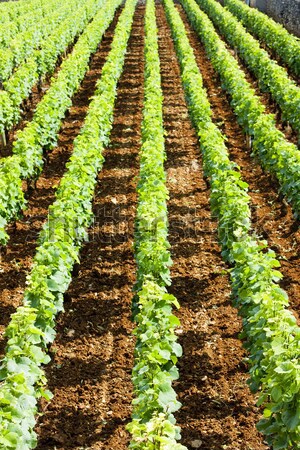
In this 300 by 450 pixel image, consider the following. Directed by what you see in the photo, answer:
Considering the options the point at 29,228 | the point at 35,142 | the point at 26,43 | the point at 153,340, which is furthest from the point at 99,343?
the point at 26,43

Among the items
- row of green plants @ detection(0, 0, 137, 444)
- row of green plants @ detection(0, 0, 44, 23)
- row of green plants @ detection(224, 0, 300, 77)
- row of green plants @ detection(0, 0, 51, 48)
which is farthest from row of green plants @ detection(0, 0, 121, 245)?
row of green plants @ detection(0, 0, 44, 23)

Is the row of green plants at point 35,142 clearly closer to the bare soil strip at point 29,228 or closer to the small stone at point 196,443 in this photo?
the bare soil strip at point 29,228

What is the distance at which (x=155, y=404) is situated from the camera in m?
5.42

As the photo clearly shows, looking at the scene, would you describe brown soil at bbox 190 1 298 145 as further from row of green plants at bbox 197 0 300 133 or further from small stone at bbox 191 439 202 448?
small stone at bbox 191 439 202 448

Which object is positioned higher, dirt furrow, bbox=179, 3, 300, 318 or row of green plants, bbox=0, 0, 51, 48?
row of green plants, bbox=0, 0, 51, 48

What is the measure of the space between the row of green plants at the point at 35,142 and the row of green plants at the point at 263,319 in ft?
12.5

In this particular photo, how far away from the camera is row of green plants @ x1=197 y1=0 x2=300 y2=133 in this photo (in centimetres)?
1419

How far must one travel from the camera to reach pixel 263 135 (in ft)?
40.0

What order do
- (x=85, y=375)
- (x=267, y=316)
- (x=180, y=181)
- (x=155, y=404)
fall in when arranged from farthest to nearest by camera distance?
(x=180, y=181)
(x=85, y=375)
(x=267, y=316)
(x=155, y=404)

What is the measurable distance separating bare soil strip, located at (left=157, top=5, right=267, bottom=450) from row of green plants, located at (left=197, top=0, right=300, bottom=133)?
293 cm

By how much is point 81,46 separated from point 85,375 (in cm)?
1682

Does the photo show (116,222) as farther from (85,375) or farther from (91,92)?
(91,92)

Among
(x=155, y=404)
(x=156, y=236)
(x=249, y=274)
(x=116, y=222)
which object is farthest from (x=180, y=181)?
(x=155, y=404)

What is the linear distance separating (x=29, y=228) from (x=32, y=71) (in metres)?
8.58
